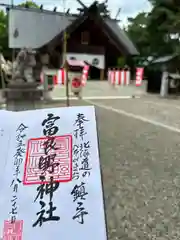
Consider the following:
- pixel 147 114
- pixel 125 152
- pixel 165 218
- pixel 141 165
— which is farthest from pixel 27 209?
pixel 147 114

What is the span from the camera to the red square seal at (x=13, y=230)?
0.80m

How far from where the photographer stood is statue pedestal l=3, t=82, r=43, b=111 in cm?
466

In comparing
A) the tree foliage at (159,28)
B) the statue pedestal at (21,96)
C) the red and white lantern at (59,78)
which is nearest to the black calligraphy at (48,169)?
the statue pedestal at (21,96)

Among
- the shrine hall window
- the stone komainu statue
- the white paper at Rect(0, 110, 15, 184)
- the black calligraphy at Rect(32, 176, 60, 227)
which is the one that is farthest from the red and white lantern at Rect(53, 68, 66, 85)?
the black calligraphy at Rect(32, 176, 60, 227)

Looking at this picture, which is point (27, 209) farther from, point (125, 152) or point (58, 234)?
point (125, 152)

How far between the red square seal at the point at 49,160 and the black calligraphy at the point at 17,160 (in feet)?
0.06

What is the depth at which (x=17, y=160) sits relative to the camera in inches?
35.9

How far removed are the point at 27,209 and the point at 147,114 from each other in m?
4.98

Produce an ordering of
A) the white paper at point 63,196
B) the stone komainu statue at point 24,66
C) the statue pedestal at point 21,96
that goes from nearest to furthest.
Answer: the white paper at point 63,196 < the statue pedestal at point 21,96 < the stone komainu statue at point 24,66

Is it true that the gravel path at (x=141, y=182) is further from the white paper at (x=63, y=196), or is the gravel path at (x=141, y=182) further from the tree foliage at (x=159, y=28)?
the tree foliage at (x=159, y=28)

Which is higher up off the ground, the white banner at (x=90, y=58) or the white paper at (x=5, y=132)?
the white banner at (x=90, y=58)

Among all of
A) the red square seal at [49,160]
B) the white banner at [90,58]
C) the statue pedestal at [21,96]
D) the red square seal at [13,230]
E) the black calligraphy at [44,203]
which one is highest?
the white banner at [90,58]

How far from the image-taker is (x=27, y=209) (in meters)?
0.83

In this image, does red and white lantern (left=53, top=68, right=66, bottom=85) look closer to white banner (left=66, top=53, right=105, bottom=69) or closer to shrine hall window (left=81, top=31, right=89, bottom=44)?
shrine hall window (left=81, top=31, right=89, bottom=44)
